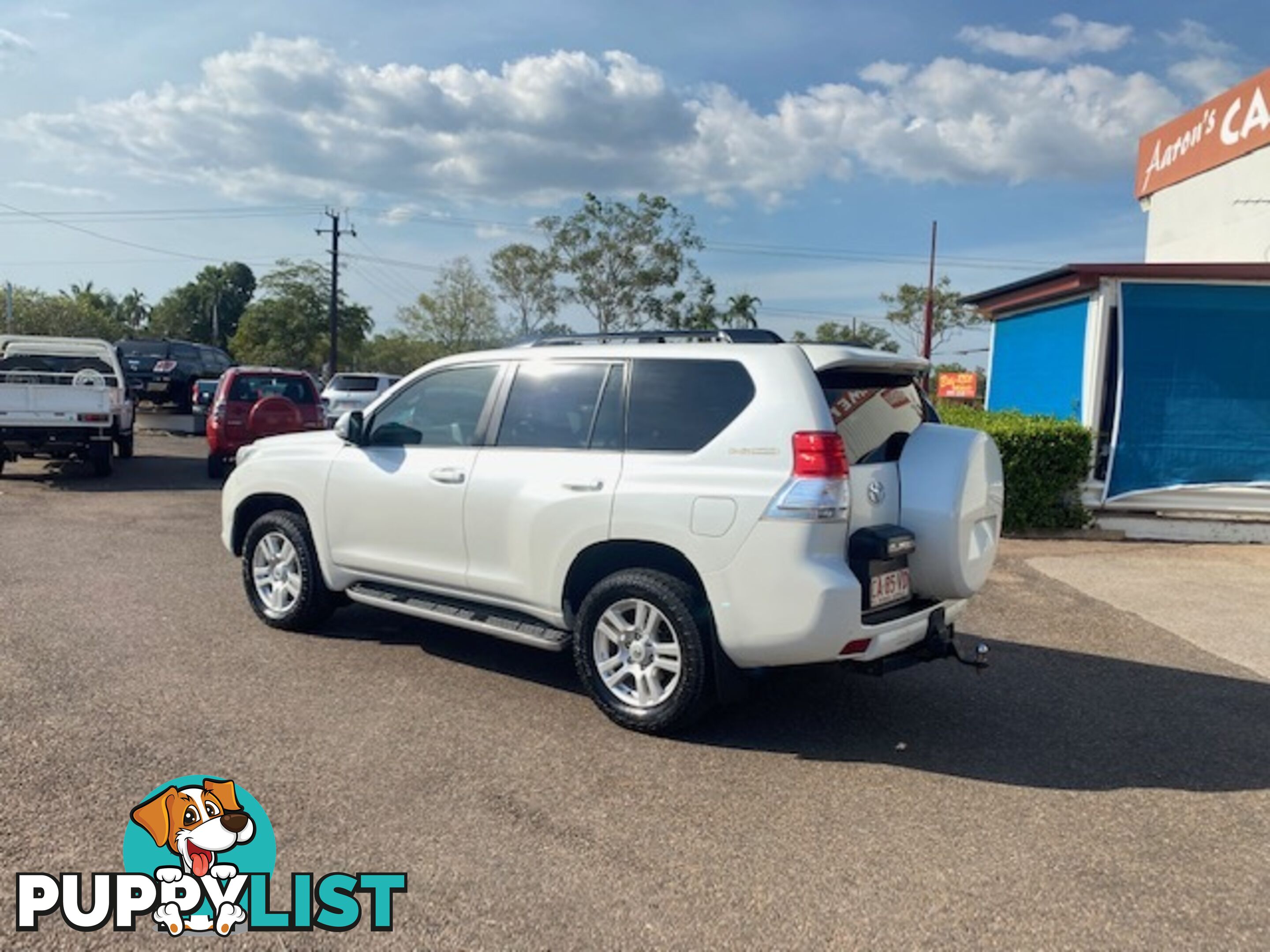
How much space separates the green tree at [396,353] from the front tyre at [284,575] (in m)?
46.4

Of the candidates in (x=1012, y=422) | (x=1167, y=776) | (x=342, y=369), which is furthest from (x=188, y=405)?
(x=342, y=369)

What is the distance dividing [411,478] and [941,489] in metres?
2.82

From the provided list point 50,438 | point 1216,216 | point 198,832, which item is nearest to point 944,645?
point 198,832

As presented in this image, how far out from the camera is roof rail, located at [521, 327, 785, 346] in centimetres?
456

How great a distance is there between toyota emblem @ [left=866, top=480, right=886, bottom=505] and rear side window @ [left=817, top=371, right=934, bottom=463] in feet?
0.38

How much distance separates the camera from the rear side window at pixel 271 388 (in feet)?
44.7

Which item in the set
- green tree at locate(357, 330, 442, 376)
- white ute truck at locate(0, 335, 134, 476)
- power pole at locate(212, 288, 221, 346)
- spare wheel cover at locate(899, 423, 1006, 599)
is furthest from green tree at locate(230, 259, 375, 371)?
spare wheel cover at locate(899, 423, 1006, 599)

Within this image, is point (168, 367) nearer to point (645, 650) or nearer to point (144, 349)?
point (144, 349)

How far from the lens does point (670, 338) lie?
4.84 meters

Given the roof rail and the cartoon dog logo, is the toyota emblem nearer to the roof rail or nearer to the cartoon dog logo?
the roof rail

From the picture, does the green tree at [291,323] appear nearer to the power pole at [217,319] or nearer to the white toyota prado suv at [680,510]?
the power pole at [217,319]

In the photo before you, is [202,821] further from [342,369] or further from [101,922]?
[342,369]

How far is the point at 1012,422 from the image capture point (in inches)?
426

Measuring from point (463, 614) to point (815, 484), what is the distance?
2.13 metres
